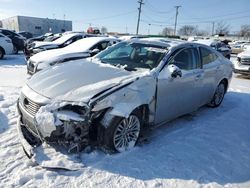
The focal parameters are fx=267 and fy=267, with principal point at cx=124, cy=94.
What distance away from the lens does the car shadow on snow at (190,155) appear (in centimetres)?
337

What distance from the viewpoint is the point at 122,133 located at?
3.71 m

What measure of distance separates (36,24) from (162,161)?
207ft

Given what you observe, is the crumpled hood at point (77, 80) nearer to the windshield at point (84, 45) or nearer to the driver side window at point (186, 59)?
the driver side window at point (186, 59)

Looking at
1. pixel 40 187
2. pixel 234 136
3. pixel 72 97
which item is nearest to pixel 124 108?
pixel 72 97

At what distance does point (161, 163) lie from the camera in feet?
11.7

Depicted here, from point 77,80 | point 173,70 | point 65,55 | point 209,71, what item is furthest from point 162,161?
point 65,55

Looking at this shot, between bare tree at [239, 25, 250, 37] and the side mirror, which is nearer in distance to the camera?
the side mirror

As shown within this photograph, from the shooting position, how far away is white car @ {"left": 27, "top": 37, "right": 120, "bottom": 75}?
23.6 ft

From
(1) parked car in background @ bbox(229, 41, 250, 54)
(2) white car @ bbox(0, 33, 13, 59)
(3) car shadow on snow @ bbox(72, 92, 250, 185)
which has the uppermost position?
(2) white car @ bbox(0, 33, 13, 59)

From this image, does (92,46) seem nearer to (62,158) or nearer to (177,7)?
(62,158)

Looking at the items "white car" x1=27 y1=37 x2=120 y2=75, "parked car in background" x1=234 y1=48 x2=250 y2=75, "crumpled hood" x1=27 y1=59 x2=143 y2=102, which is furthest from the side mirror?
"parked car in background" x1=234 y1=48 x2=250 y2=75

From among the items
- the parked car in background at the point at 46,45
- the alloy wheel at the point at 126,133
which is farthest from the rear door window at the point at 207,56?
the parked car in background at the point at 46,45

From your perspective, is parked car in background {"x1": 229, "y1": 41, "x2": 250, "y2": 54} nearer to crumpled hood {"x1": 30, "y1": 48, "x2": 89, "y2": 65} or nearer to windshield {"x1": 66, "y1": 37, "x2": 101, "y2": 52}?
windshield {"x1": 66, "y1": 37, "x2": 101, "y2": 52}

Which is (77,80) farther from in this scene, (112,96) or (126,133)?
(126,133)
